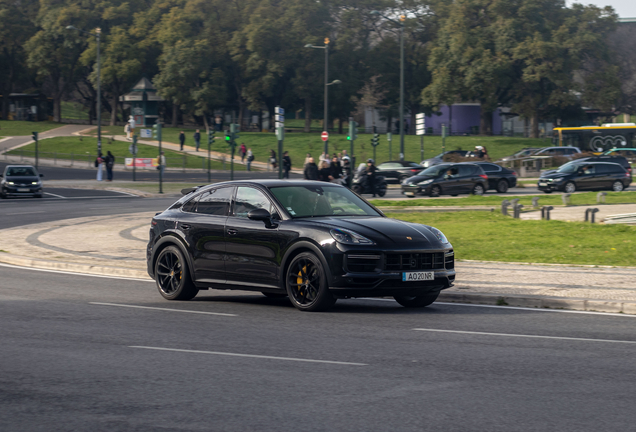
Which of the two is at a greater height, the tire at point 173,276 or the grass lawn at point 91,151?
the grass lawn at point 91,151

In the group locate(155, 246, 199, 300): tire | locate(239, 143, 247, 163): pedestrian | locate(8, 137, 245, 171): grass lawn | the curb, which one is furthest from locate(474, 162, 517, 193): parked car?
locate(239, 143, 247, 163): pedestrian

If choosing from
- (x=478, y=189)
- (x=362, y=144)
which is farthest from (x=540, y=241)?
(x=362, y=144)

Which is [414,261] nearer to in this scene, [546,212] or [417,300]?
[417,300]

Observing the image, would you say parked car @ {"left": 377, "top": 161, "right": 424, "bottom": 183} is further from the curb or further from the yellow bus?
the curb

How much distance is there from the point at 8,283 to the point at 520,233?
11.1m

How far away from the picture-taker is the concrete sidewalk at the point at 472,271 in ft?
35.8

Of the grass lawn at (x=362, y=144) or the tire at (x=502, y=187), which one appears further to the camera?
the grass lawn at (x=362, y=144)

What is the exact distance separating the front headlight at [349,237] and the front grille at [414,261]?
0.33 m

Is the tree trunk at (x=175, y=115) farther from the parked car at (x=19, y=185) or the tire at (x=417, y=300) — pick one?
the tire at (x=417, y=300)

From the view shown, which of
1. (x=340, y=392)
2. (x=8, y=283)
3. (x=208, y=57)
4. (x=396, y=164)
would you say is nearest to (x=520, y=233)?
(x=8, y=283)

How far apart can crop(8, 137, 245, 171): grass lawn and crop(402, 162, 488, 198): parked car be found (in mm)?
30594

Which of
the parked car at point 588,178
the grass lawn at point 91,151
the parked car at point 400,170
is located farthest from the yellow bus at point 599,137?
the parked car at point 588,178

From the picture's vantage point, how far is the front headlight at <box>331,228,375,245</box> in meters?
9.67

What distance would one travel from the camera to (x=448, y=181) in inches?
1474
